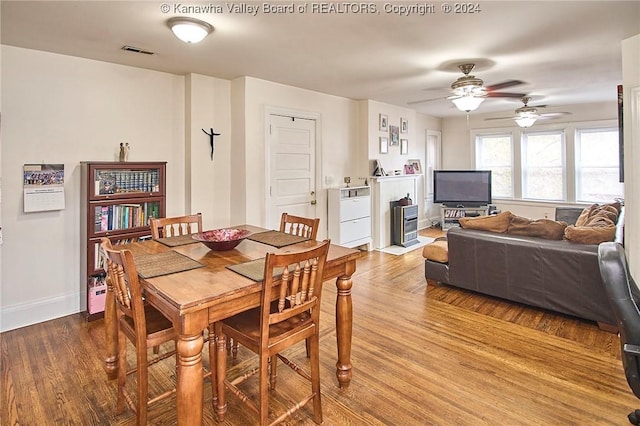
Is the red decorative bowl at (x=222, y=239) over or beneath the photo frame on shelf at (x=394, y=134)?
beneath

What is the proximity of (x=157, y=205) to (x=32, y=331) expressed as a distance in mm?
1501

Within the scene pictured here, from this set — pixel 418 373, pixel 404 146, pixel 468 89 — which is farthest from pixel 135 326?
pixel 404 146

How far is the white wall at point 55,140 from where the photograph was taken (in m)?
3.21

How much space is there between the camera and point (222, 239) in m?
2.40

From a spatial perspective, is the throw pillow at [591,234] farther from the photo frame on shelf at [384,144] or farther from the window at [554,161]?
the window at [554,161]

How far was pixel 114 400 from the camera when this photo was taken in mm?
2188

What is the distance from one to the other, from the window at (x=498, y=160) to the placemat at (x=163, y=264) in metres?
7.50

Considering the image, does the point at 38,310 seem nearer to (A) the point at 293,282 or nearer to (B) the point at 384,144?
(A) the point at 293,282

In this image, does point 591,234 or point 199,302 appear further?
point 591,234

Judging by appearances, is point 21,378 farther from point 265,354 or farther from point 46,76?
point 46,76

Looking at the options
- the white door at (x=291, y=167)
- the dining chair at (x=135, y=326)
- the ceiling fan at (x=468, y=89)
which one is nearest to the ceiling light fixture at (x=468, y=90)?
the ceiling fan at (x=468, y=89)

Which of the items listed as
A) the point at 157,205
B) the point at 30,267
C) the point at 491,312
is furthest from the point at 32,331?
the point at 491,312

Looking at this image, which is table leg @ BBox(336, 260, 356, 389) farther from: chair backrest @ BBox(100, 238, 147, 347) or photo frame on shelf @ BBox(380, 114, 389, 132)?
photo frame on shelf @ BBox(380, 114, 389, 132)

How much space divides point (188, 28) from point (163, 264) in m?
1.72
